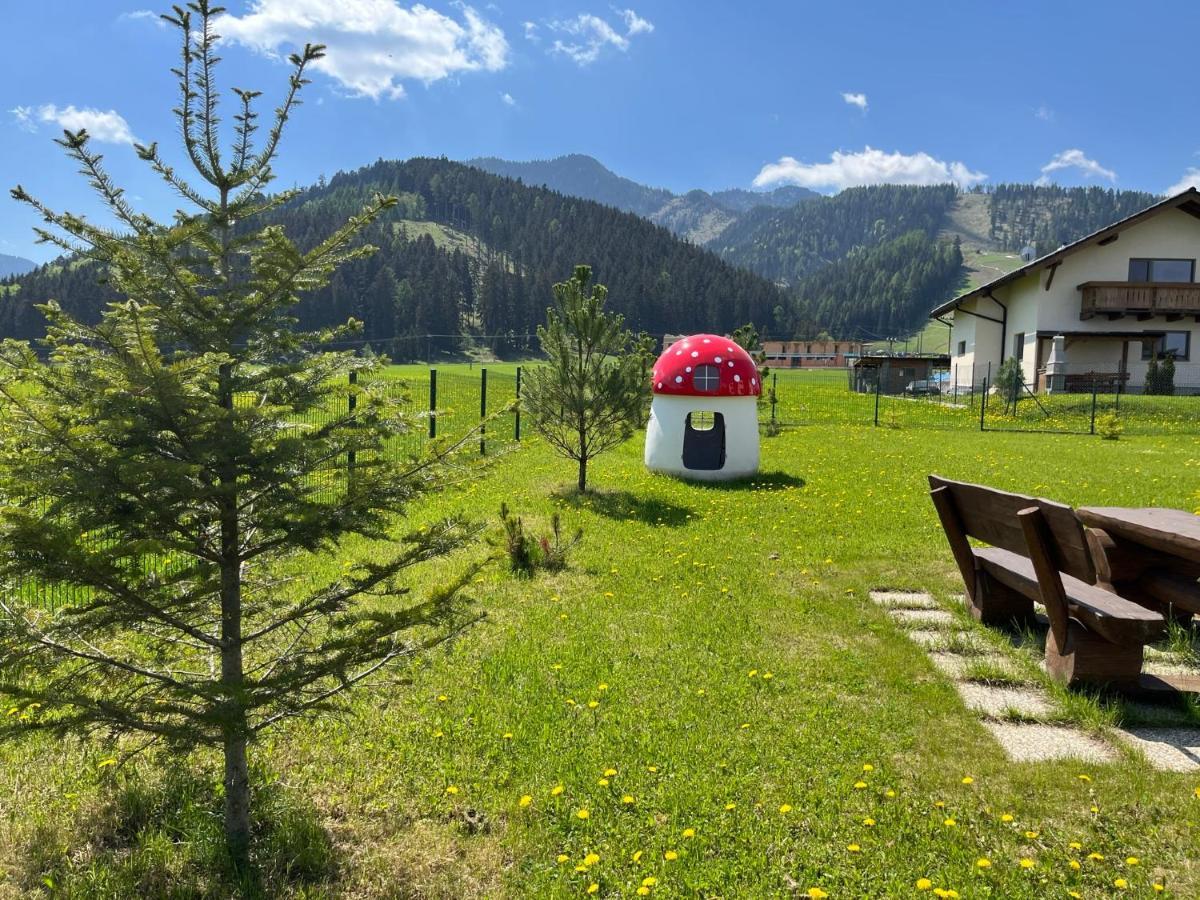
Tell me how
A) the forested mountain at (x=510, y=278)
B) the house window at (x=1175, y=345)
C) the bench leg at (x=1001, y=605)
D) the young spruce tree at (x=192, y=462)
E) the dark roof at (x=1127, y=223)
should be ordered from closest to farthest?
the young spruce tree at (x=192, y=462) < the bench leg at (x=1001, y=605) < the dark roof at (x=1127, y=223) < the house window at (x=1175, y=345) < the forested mountain at (x=510, y=278)

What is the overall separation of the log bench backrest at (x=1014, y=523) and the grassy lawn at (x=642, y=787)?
2.65 ft

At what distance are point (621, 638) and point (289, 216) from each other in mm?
122075

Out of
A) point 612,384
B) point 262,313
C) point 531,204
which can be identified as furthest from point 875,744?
point 531,204

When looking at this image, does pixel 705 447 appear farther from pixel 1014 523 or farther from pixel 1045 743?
pixel 1045 743

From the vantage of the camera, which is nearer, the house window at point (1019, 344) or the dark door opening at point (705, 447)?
the dark door opening at point (705, 447)

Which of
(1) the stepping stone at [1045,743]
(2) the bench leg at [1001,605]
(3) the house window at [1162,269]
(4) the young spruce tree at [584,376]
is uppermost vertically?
(3) the house window at [1162,269]

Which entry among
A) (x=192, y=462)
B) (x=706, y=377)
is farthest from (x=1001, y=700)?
(x=706, y=377)

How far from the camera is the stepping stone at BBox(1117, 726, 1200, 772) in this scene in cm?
353

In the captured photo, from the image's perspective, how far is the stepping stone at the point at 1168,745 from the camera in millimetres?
3529

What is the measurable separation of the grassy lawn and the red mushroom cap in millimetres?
6630

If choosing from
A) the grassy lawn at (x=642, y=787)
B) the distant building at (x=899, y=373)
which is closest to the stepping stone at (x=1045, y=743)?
the grassy lawn at (x=642, y=787)

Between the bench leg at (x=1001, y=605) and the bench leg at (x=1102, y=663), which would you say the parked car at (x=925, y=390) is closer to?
the bench leg at (x=1001, y=605)

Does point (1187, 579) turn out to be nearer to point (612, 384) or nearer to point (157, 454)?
point (157, 454)

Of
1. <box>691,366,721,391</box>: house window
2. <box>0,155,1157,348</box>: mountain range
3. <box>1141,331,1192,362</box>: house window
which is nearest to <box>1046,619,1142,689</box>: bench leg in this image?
<box>691,366,721,391</box>: house window
